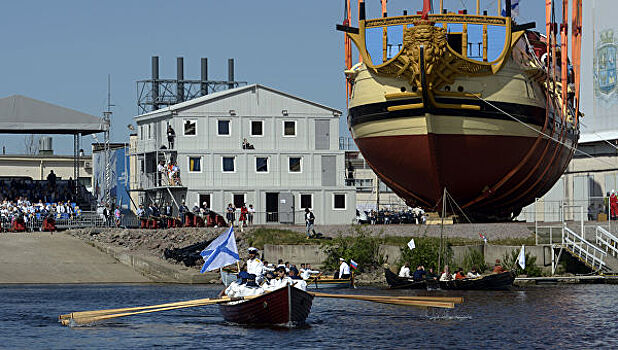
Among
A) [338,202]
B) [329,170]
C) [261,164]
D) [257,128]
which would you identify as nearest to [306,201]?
[338,202]

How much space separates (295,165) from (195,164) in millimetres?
6880

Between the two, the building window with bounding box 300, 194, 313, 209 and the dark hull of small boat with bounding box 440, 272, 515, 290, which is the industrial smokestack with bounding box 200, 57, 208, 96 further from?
the dark hull of small boat with bounding box 440, 272, 515, 290

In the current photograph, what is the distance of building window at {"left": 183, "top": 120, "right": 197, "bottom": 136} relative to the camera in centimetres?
7869

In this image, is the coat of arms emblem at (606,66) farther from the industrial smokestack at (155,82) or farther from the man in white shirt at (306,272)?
the industrial smokestack at (155,82)

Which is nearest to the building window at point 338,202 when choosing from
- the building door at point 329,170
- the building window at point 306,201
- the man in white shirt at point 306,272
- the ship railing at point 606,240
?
the building door at point 329,170

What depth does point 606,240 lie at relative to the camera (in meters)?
56.4

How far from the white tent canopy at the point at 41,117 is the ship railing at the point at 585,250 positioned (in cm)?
3468

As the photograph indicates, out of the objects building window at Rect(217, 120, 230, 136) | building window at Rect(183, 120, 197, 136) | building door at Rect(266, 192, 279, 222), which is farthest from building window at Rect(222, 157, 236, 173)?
building door at Rect(266, 192, 279, 222)

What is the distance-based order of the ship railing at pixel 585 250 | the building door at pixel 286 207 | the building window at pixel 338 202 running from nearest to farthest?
the ship railing at pixel 585 250
the building door at pixel 286 207
the building window at pixel 338 202

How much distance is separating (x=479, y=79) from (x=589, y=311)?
60.9 feet

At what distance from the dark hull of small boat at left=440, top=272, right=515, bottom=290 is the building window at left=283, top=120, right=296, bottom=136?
104ft

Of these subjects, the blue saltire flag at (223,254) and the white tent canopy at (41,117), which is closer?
the blue saltire flag at (223,254)

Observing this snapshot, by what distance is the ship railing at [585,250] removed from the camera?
52.9 m

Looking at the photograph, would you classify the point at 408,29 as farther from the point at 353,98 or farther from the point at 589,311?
the point at 589,311
